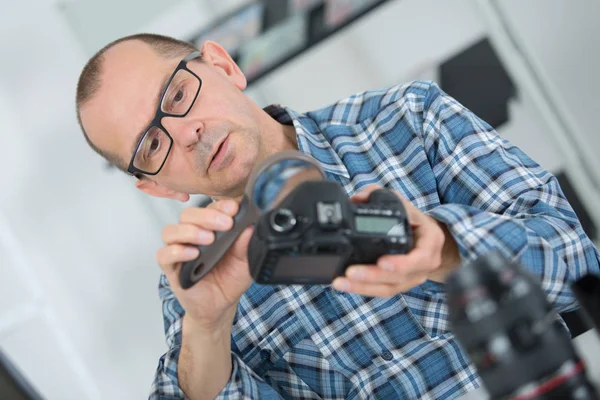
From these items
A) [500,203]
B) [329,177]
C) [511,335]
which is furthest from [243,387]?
[511,335]

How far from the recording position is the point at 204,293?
2.58 ft

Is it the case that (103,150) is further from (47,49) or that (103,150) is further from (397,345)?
(47,49)

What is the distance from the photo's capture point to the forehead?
1036mm

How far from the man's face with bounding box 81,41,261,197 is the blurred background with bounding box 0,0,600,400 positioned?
54 cm

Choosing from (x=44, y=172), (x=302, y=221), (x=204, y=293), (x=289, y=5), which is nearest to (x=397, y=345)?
(x=204, y=293)

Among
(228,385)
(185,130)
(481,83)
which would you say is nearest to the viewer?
(228,385)

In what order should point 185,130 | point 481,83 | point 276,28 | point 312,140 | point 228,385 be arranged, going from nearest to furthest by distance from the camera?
point 228,385
point 185,130
point 312,140
point 276,28
point 481,83

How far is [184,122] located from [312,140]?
0.27 meters

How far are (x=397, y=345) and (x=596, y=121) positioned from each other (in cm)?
131

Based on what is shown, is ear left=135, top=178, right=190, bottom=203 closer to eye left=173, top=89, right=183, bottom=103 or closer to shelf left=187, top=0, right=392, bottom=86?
eye left=173, top=89, right=183, bottom=103

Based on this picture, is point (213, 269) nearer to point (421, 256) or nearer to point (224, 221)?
point (224, 221)

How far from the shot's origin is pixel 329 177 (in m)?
1.09

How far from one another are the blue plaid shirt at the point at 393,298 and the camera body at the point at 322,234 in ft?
0.92

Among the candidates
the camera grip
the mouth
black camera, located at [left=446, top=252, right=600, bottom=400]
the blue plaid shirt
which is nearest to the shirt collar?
the blue plaid shirt
